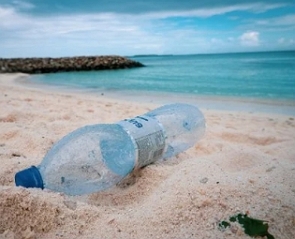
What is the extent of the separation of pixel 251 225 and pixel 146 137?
2.93 ft

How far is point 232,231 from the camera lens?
137 centimetres

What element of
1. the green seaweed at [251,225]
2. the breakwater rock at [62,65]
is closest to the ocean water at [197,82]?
the breakwater rock at [62,65]

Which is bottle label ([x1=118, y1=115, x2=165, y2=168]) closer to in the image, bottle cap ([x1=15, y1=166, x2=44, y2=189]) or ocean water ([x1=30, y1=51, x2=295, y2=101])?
bottle cap ([x1=15, y1=166, x2=44, y2=189])

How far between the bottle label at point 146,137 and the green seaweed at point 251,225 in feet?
2.48

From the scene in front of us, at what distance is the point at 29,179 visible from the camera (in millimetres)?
1643

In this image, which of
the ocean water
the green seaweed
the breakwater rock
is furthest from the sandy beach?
the breakwater rock

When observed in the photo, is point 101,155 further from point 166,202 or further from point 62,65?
point 62,65

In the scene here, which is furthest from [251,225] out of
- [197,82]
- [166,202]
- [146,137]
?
Result: [197,82]

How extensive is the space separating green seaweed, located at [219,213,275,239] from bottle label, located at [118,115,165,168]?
76 centimetres

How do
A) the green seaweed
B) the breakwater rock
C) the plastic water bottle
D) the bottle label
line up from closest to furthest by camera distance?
the green seaweed, the plastic water bottle, the bottle label, the breakwater rock

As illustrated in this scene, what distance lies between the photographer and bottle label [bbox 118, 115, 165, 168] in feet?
6.54

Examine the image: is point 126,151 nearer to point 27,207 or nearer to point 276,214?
point 27,207

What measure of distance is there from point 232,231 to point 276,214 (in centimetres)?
25

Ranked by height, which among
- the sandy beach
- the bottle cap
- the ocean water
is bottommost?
the ocean water
